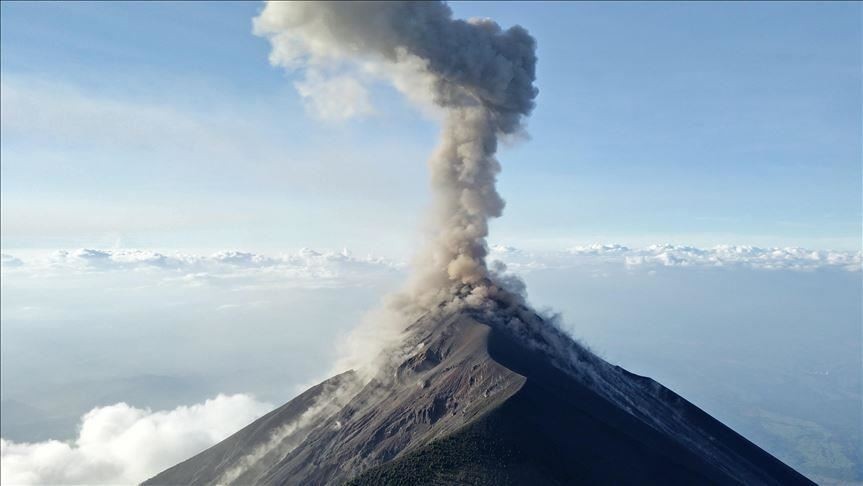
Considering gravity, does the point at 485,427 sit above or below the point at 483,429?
above

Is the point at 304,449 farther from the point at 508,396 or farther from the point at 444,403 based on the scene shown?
the point at 508,396

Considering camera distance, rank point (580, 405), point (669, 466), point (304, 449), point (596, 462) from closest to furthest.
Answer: point (596, 462) < point (669, 466) < point (580, 405) < point (304, 449)

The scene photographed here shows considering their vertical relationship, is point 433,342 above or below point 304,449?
above

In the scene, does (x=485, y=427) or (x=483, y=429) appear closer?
(x=483, y=429)

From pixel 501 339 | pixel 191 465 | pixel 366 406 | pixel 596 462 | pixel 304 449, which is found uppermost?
pixel 501 339

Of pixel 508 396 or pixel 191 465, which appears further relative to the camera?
pixel 191 465

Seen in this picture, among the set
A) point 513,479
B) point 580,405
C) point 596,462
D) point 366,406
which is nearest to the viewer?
point 513,479

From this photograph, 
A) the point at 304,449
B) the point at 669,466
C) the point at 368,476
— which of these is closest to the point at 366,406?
the point at 304,449
